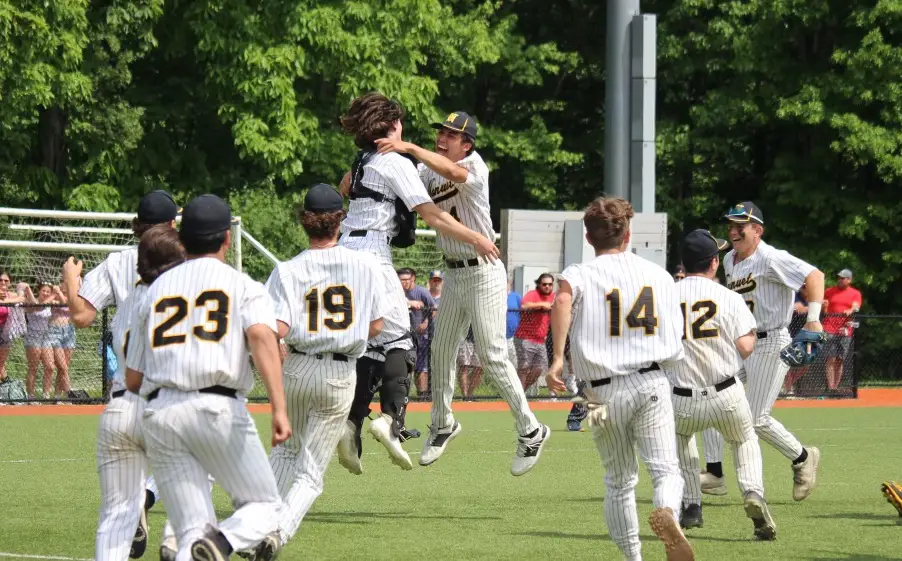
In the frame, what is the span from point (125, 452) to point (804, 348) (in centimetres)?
561

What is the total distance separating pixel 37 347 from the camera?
2041 cm

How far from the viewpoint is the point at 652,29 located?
1989cm

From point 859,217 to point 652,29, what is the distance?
13.8 metres

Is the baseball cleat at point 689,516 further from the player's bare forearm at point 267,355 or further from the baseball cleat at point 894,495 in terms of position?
the player's bare forearm at point 267,355

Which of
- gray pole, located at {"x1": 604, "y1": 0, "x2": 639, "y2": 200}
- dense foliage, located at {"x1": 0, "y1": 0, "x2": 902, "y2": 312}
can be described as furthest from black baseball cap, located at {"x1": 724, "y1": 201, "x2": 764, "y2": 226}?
dense foliage, located at {"x1": 0, "y1": 0, "x2": 902, "y2": 312}

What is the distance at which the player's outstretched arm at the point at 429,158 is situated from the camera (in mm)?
9406

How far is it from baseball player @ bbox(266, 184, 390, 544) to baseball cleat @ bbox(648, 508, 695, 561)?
6.16ft

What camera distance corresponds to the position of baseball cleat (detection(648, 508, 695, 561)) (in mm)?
7344

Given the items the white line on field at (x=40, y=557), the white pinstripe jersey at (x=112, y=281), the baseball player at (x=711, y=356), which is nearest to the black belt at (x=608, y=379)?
the baseball player at (x=711, y=356)

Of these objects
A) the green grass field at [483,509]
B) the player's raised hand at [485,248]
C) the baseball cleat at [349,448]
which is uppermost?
the player's raised hand at [485,248]

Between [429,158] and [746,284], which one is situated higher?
[429,158]

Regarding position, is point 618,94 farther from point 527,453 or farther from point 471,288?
point 527,453

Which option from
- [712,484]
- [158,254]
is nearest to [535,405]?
[712,484]

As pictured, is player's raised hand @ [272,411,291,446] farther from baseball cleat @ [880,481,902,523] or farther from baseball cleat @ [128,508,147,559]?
baseball cleat @ [880,481,902,523]
